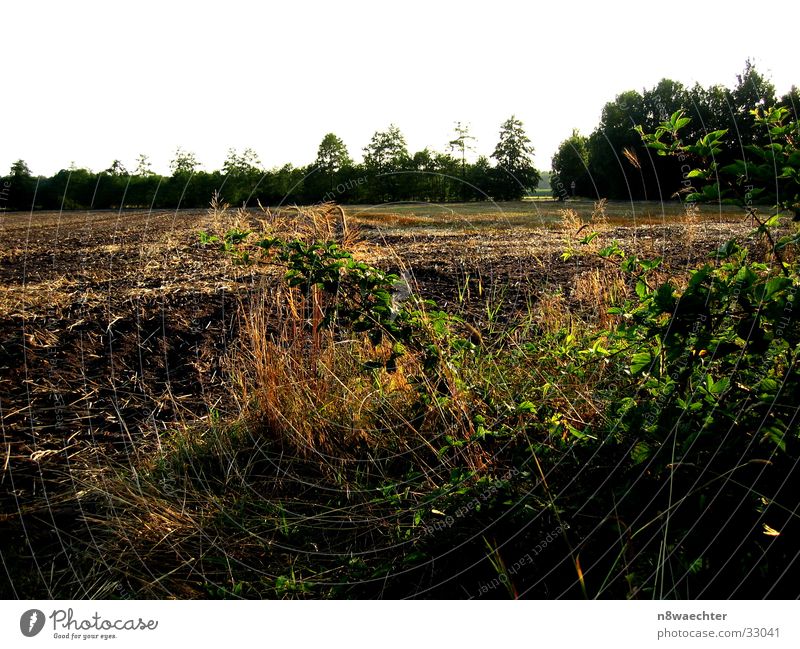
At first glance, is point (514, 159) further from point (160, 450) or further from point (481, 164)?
point (160, 450)

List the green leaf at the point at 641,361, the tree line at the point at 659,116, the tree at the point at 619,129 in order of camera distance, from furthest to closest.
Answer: the tree at the point at 619,129 → the tree line at the point at 659,116 → the green leaf at the point at 641,361

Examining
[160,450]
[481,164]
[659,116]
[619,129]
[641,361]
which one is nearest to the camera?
[641,361]

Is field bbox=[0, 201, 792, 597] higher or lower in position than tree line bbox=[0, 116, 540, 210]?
lower

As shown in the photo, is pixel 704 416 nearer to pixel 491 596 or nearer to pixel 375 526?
pixel 491 596

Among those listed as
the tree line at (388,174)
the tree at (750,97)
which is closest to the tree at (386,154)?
the tree line at (388,174)

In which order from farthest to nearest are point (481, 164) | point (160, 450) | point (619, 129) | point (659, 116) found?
point (619, 129) < point (481, 164) < point (659, 116) < point (160, 450)

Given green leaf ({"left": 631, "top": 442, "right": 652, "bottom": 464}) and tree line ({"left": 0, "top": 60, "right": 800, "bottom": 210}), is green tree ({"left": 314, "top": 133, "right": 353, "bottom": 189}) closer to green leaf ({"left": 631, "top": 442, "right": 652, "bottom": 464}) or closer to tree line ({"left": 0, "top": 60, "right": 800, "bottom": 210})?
tree line ({"left": 0, "top": 60, "right": 800, "bottom": 210})

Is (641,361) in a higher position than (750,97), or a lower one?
lower

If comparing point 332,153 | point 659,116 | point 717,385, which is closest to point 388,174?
point 332,153

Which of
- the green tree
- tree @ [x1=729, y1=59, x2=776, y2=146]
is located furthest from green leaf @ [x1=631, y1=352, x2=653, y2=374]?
the green tree

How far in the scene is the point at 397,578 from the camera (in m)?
2.12

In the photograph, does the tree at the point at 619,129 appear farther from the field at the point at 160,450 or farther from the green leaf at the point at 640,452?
the green leaf at the point at 640,452

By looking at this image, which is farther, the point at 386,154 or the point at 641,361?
the point at 386,154

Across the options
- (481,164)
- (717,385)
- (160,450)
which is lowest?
(160,450)
